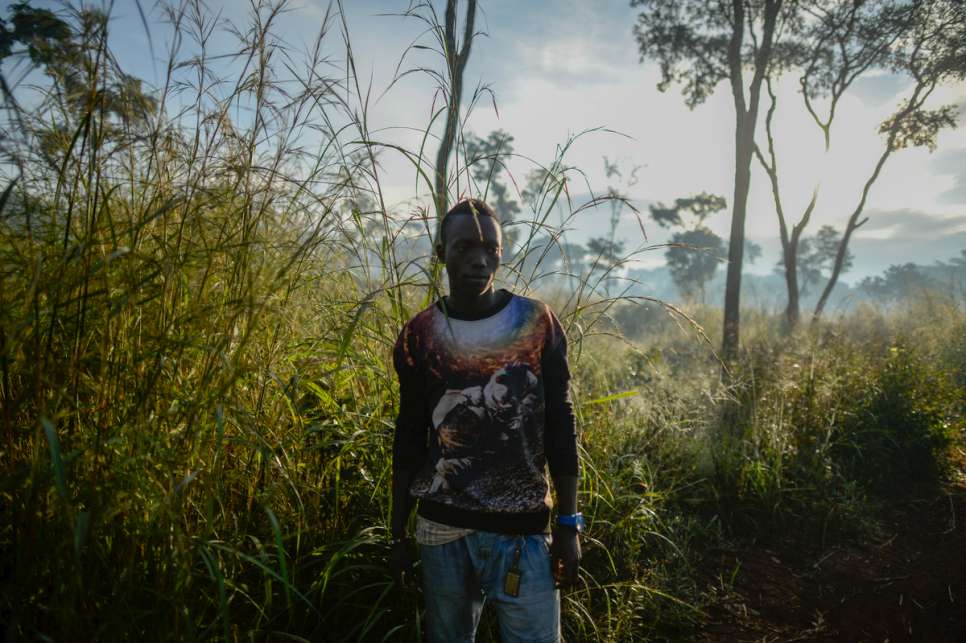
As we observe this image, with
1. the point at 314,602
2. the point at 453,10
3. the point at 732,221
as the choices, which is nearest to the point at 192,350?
the point at 314,602

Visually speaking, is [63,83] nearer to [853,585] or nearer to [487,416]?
[487,416]

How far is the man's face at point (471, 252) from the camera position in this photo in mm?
1430

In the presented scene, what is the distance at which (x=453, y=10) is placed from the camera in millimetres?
1780

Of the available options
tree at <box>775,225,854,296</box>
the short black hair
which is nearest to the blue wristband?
the short black hair

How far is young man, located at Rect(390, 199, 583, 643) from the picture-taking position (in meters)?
1.37

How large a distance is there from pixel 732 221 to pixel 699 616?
8070 mm

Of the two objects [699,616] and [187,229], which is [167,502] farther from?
[699,616]

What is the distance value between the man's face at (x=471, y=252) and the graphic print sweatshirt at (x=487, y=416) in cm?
11

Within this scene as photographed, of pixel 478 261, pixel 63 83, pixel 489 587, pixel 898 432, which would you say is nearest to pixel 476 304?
pixel 478 261

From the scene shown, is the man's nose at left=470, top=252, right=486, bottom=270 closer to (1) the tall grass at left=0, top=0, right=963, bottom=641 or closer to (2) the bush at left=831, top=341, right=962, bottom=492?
(1) the tall grass at left=0, top=0, right=963, bottom=641

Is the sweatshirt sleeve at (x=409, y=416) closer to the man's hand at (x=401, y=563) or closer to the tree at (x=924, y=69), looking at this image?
the man's hand at (x=401, y=563)

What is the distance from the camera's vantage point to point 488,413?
4.65 ft

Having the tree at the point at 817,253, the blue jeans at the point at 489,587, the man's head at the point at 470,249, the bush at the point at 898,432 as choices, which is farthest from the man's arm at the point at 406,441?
the tree at the point at 817,253

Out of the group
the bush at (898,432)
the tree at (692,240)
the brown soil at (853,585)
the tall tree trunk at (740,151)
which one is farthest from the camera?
the tree at (692,240)
